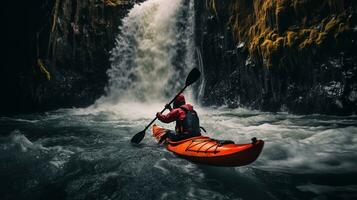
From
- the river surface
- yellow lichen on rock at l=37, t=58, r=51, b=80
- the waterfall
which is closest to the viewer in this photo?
the river surface

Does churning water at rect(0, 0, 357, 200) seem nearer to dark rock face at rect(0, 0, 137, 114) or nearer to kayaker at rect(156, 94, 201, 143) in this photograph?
kayaker at rect(156, 94, 201, 143)

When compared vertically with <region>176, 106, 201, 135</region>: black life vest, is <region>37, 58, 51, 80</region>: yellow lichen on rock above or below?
above

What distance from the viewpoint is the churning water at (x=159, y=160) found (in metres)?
4.26

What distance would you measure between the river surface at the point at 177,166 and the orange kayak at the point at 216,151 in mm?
212

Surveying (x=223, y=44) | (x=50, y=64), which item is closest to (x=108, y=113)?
(x=50, y=64)

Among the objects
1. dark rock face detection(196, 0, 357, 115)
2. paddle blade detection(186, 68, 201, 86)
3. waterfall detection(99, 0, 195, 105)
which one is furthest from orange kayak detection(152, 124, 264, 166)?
waterfall detection(99, 0, 195, 105)

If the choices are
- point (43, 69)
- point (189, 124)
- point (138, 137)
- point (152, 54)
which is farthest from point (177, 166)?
point (152, 54)

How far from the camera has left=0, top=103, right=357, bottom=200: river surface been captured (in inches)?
166

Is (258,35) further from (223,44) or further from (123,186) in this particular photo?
(123,186)

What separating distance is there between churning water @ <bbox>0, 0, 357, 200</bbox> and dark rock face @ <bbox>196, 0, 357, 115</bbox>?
1.82 feet

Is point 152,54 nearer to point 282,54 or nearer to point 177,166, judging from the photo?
point 282,54

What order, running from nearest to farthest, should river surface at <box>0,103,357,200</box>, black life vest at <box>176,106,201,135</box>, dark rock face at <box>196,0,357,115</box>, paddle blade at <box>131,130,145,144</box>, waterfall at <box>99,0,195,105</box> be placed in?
river surface at <box>0,103,357,200</box> < black life vest at <box>176,106,201,135</box> < paddle blade at <box>131,130,145,144</box> < dark rock face at <box>196,0,357,115</box> < waterfall at <box>99,0,195,105</box>

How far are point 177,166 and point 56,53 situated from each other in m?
9.53

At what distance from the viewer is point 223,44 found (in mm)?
12086
